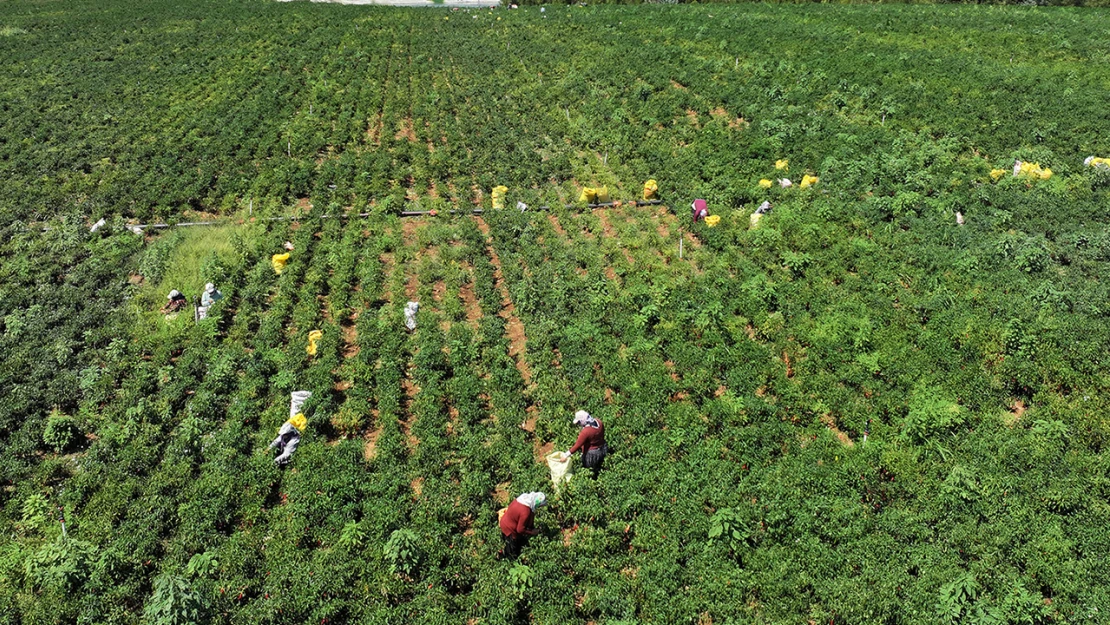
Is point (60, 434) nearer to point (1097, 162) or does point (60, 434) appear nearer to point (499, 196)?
point (499, 196)

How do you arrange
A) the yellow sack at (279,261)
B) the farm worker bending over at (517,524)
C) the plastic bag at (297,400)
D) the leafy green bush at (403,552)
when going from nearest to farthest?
the leafy green bush at (403,552) → the farm worker bending over at (517,524) → the plastic bag at (297,400) → the yellow sack at (279,261)

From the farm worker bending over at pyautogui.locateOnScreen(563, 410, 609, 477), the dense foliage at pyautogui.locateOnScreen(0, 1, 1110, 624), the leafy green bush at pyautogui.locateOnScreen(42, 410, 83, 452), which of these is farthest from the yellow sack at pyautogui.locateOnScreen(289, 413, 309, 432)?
the farm worker bending over at pyautogui.locateOnScreen(563, 410, 609, 477)

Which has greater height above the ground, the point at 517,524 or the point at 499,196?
the point at 499,196

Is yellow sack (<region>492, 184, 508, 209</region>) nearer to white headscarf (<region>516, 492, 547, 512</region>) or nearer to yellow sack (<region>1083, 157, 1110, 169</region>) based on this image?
white headscarf (<region>516, 492, 547, 512</region>)

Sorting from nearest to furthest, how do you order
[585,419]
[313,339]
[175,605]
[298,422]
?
[175,605]
[585,419]
[298,422]
[313,339]

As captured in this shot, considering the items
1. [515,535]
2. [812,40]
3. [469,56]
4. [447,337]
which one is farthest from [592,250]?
[469,56]

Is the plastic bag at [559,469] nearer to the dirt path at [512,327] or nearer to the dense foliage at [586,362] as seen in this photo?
the dense foliage at [586,362]

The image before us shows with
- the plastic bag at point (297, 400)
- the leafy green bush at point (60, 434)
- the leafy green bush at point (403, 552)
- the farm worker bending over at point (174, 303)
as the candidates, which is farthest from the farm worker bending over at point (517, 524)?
the farm worker bending over at point (174, 303)

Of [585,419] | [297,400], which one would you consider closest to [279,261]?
[297,400]
